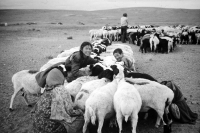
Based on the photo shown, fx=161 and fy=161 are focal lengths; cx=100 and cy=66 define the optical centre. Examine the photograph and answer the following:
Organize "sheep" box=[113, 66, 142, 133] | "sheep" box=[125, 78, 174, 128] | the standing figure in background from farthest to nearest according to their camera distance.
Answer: the standing figure in background → "sheep" box=[125, 78, 174, 128] → "sheep" box=[113, 66, 142, 133]

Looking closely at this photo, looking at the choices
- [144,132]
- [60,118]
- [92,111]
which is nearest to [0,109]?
[60,118]

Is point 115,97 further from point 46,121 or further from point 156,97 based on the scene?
point 46,121

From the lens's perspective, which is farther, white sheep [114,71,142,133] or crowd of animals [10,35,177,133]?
crowd of animals [10,35,177,133]

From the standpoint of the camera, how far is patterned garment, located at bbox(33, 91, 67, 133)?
9.76 ft

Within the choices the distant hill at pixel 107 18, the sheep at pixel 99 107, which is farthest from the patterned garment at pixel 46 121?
the distant hill at pixel 107 18

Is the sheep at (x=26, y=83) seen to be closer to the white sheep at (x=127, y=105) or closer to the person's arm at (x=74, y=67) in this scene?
the person's arm at (x=74, y=67)

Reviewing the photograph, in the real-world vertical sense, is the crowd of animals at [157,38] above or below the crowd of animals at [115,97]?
above

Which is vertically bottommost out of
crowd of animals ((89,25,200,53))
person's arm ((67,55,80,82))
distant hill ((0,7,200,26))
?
person's arm ((67,55,80,82))

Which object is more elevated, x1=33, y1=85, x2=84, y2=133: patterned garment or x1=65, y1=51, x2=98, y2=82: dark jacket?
x1=65, y1=51, x2=98, y2=82: dark jacket

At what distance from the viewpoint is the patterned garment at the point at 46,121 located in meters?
2.98

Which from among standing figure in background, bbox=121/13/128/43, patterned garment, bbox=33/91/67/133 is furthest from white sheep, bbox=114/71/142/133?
standing figure in background, bbox=121/13/128/43

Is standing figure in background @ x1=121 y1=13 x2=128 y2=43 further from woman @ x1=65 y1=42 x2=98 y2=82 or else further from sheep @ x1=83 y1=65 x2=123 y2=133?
sheep @ x1=83 y1=65 x2=123 y2=133

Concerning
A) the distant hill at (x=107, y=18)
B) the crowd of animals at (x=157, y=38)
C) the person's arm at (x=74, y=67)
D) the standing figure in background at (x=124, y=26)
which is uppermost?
the distant hill at (x=107, y=18)

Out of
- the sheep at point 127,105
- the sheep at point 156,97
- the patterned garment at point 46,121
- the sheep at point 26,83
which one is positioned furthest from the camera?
the sheep at point 26,83
